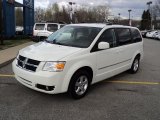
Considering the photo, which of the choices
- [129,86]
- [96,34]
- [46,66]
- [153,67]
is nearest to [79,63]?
[46,66]

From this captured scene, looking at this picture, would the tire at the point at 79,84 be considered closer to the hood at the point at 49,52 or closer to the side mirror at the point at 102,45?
the hood at the point at 49,52

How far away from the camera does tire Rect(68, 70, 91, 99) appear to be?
5.22 metres

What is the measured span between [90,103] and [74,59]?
3.44 feet

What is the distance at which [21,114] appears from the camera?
457 centimetres

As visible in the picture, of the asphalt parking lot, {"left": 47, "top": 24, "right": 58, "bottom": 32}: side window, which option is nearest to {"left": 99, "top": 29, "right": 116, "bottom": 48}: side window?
the asphalt parking lot

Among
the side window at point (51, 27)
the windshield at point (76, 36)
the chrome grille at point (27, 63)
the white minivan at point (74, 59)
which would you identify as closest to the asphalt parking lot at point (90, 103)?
the white minivan at point (74, 59)

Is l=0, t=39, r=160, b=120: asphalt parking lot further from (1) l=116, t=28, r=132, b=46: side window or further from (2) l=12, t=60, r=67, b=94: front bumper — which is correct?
(1) l=116, t=28, r=132, b=46: side window

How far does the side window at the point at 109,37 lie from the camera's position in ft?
20.3

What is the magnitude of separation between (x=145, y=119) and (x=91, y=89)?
80.1 inches

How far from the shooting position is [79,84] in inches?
215

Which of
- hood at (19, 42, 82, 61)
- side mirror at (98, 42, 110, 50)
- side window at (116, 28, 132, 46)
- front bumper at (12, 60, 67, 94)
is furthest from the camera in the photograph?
side window at (116, 28, 132, 46)

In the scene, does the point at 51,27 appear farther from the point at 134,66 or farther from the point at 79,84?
the point at 79,84

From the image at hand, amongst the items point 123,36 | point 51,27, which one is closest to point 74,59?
point 123,36

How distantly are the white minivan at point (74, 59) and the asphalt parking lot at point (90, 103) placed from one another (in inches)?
13.6
